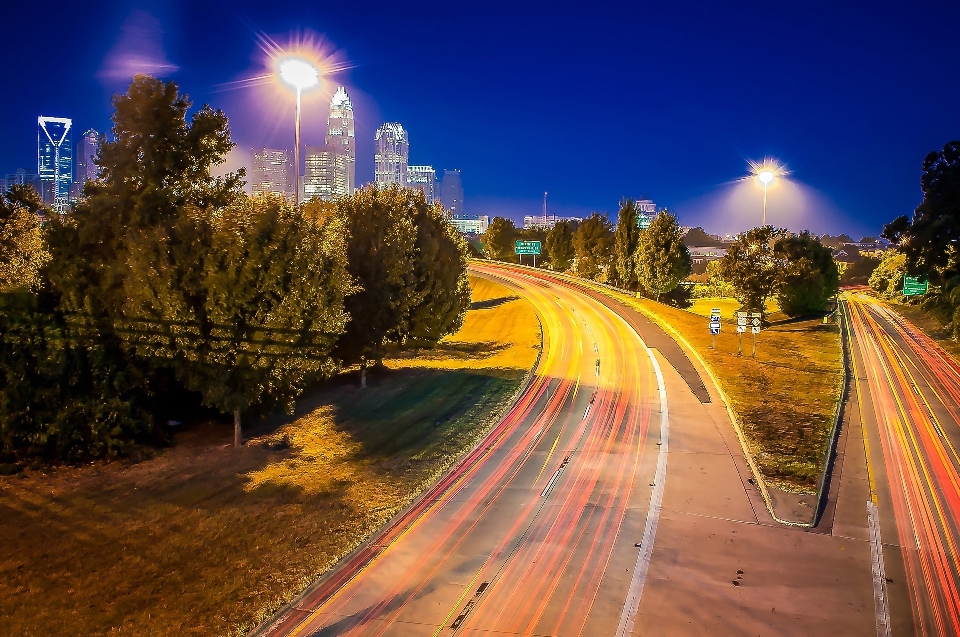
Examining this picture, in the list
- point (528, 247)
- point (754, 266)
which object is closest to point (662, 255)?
point (754, 266)

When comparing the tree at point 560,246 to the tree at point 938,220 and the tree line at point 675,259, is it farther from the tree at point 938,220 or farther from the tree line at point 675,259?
the tree at point 938,220

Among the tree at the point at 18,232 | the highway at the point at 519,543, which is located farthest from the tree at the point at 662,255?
the tree at the point at 18,232

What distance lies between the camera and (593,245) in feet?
246

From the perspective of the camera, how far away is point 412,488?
1582cm

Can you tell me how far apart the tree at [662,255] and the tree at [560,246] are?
27.2m

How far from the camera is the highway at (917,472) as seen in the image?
35.5ft

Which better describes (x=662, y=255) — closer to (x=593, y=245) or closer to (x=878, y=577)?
(x=593, y=245)

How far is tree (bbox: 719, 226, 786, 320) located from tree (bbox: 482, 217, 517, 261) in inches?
2201

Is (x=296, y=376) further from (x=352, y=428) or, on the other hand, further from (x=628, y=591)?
(x=628, y=591)

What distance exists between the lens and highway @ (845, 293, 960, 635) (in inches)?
426

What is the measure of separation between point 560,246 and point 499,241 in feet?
45.5

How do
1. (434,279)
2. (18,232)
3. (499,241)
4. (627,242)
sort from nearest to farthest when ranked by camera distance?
(18,232) < (434,279) < (627,242) < (499,241)

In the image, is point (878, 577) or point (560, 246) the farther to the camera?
point (560, 246)

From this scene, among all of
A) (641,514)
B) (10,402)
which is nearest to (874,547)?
(641,514)
